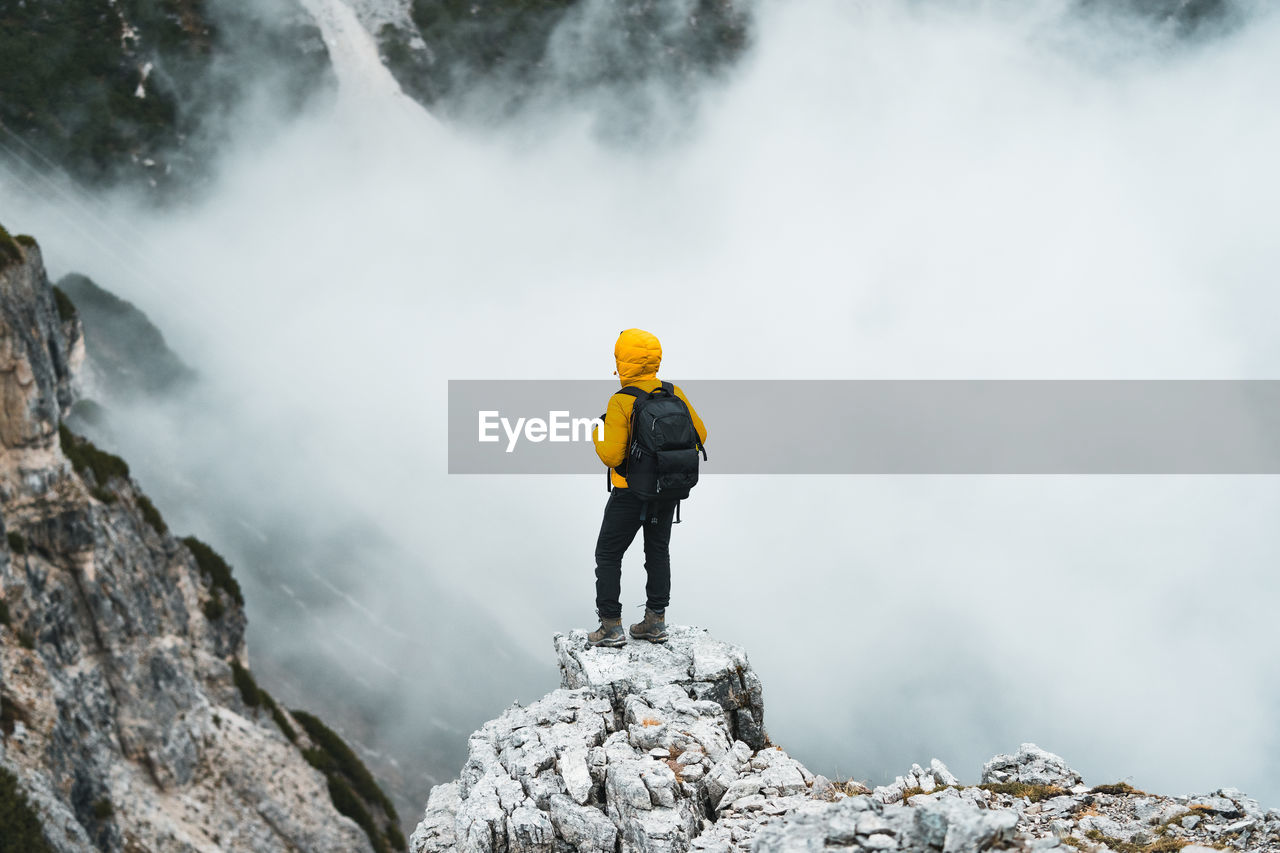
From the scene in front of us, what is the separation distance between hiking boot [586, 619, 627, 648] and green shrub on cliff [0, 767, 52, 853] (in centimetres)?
2829

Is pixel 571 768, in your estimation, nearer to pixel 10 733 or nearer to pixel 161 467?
pixel 10 733

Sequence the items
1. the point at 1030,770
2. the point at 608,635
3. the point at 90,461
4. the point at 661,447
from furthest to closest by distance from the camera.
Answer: the point at 90,461 < the point at 608,635 < the point at 661,447 < the point at 1030,770

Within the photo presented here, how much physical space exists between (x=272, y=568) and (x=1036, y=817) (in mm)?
174859

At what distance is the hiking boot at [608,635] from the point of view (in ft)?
47.3

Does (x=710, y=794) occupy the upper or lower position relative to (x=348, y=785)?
lower

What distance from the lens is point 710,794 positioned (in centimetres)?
1131

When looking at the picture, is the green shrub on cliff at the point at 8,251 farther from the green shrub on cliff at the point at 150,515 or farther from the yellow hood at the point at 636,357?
the yellow hood at the point at 636,357

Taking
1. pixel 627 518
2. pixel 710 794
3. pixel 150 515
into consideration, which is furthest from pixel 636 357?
pixel 150 515

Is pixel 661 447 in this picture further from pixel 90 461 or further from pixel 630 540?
pixel 90 461

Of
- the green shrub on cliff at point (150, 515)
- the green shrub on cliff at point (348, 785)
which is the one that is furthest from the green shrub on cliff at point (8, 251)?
the green shrub on cliff at point (348, 785)

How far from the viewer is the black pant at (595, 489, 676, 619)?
13062 millimetres

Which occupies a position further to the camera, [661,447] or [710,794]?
[661,447]

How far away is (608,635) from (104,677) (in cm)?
4059

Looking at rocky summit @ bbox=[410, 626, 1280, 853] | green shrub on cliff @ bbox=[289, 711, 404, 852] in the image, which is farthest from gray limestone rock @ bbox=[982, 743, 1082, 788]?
green shrub on cliff @ bbox=[289, 711, 404, 852]
